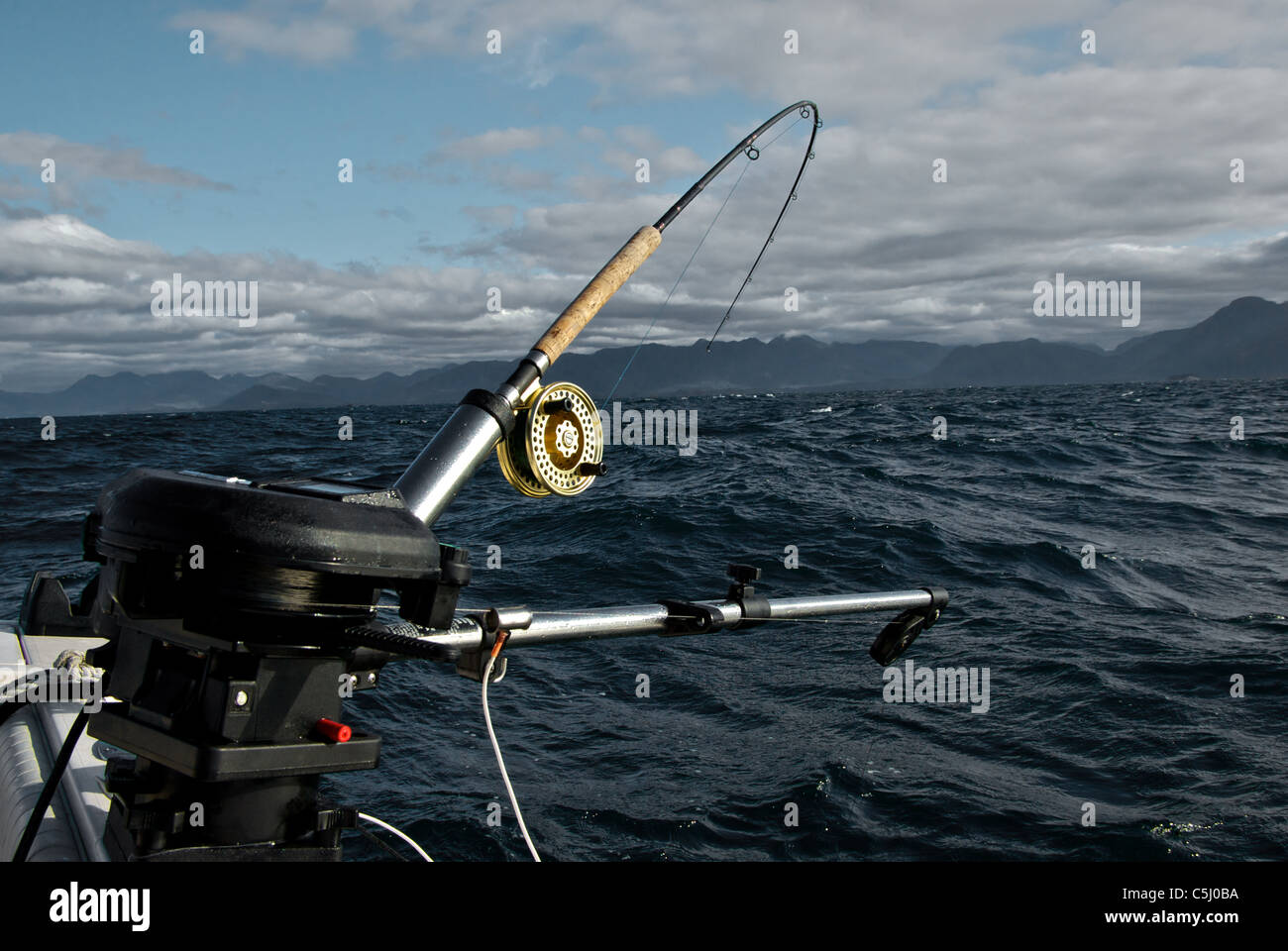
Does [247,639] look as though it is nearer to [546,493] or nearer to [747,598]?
[546,493]

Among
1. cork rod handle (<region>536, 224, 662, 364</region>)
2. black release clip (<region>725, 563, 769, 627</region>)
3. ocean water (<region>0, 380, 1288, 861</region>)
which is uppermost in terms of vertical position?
cork rod handle (<region>536, 224, 662, 364</region>)

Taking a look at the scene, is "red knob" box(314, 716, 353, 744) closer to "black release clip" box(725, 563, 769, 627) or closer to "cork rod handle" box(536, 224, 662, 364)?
"black release clip" box(725, 563, 769, 627)

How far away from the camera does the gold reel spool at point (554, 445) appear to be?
8.50 ft

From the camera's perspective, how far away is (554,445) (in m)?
2.69

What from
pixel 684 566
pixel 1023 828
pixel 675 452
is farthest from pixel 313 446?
pixel 1023 828

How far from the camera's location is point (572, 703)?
22.2ft

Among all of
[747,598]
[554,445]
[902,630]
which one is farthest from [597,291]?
[902,630]

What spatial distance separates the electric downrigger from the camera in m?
1.62

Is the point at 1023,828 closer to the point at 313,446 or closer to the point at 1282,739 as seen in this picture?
the point at 1282,739

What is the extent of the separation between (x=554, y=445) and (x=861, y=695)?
4817 mm

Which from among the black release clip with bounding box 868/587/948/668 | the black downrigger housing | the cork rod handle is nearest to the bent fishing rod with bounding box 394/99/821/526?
the cork rod handle

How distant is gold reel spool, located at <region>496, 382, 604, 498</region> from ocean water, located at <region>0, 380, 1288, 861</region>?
2.44ft
